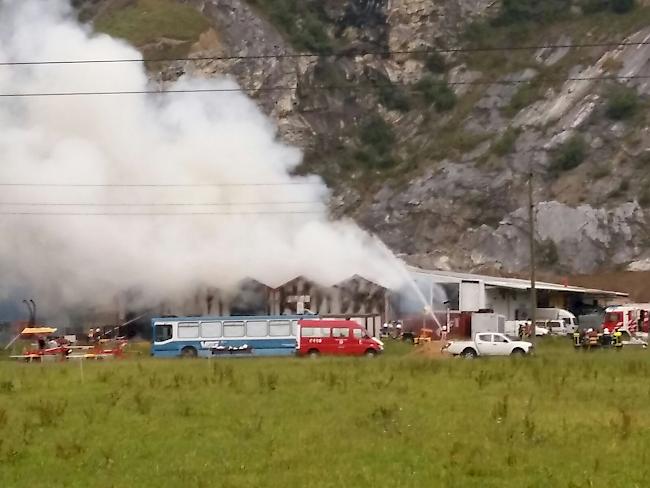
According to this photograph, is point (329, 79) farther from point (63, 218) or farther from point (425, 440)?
point (425, 440)

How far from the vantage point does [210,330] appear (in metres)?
50.5

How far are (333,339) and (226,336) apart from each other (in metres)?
5.76

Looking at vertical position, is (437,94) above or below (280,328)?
above

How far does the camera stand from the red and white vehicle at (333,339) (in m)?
48.1

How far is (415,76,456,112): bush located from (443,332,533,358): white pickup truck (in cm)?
7099

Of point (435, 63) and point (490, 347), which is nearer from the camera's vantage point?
point (490, 347)

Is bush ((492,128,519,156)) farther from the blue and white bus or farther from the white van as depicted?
the blue and white bus

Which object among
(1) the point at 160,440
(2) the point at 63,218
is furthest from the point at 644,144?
(1) the point at 160,440

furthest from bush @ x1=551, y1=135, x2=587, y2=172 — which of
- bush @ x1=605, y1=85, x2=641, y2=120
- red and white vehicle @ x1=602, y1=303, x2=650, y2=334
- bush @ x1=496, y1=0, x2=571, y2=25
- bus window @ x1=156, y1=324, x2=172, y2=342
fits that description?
bus window @ x1=156, y1=324, x2=172, y2=342

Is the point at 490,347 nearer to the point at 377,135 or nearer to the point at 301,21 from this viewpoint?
the point at 377,135

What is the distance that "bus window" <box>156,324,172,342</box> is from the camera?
50.8 meters

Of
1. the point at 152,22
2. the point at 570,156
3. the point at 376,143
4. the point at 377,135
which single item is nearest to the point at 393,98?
the point at 377,135

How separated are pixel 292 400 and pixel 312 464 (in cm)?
836

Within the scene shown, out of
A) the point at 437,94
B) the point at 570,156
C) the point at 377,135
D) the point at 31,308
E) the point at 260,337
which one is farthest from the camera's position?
the point at 377,135
